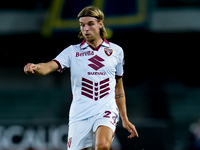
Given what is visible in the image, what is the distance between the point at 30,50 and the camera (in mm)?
18781

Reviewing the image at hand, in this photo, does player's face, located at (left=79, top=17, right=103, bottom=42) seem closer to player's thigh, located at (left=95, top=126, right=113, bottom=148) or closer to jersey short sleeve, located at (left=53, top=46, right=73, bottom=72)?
jersey short sleeve, located at (left=53, top=46, right=73, bottom=72)

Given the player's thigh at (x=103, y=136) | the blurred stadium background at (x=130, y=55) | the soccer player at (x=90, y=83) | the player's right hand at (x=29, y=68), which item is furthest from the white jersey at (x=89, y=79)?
the blurred stadium background at (x=130, y=55)

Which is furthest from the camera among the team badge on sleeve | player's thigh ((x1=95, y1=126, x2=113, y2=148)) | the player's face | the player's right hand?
the team badge on sleeve

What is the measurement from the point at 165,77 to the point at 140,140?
355 inches

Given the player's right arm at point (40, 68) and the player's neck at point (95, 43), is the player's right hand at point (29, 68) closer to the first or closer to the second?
the player's right arm at point (40, 68)

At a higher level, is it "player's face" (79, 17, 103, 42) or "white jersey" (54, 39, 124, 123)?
"player's face" (79, 17, 103, 42)

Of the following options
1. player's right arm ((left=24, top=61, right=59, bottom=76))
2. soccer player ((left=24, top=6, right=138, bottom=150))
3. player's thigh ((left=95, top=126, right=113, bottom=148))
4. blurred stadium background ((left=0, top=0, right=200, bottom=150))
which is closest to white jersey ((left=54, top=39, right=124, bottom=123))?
soccer player ((left=24, top=6, right=138, bottom=150))

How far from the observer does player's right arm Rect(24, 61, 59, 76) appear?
13.0 ft

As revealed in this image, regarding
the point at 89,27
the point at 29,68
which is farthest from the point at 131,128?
the point at 29,68

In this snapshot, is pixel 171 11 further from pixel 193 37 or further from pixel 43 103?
pixel 43 103

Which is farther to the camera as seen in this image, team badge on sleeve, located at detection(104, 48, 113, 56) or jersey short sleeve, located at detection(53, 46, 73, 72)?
team badge on sleeve, located at detection(104, 48, 113, 56)

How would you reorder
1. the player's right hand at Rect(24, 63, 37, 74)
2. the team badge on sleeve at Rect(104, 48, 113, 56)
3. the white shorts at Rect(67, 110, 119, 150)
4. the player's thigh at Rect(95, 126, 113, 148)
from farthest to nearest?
the team badge on sleeve at Rect(104, 48, 113, 56) < the white shorts at Rect(67, 110, 119, 150) < the player's thigh at Rect(95, 126, 113, 148) < the player's right hand at Rect(24, 63, 37, 74)

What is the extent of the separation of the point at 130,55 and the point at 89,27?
1419cm

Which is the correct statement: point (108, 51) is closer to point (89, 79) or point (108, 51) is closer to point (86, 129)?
point (89, 79)
